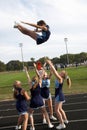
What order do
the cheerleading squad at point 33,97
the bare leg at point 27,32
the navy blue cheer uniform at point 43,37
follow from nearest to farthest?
the bare leg at point 27,32
the navy blue cheer uniform at point 43,37
the cheerleading squad at point 33,97

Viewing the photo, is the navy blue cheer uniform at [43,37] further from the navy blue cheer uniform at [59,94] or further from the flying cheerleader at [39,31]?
the navy blue cheer uniform at [59,94]

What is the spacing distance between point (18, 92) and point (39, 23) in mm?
2746

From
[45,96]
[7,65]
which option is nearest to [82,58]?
[7,65]

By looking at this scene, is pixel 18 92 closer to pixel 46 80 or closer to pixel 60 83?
pixel 60 83

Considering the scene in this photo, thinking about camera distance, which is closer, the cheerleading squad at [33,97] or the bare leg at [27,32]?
the bare leg at [27,32]

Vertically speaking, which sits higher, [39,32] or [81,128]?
[39,32]

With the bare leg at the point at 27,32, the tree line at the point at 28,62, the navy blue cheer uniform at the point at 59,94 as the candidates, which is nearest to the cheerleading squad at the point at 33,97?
the navy blue cheer uniform at the point at 59,94

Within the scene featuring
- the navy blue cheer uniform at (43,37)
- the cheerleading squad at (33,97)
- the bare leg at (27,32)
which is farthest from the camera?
the cheerleading squad at (33,97)

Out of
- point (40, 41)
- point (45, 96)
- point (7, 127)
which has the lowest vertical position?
point (7, 127)

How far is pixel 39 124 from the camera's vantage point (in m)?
14.0

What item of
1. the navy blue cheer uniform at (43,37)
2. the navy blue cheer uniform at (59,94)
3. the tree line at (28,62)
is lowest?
the navy blue cheer uniform at (59,94)

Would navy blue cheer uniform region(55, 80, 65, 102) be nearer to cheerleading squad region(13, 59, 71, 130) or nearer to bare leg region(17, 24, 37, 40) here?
cheerleading squad region(13, 59, 71, 130)

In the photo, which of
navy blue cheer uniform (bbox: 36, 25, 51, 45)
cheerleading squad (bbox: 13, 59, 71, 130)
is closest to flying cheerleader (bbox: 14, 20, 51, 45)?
navy blue cheer uniform (bbox: 36, 25, 51, 45)

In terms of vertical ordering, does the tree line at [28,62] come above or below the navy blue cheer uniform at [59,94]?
above
